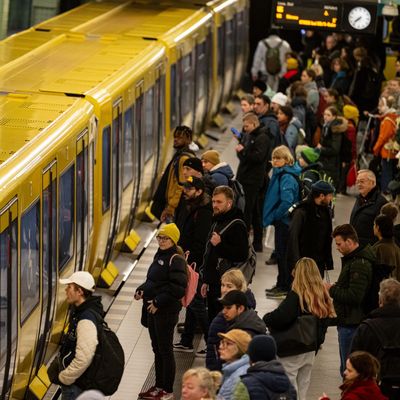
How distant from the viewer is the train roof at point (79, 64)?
599 inches

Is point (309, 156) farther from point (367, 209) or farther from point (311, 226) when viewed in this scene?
point (311, 226)

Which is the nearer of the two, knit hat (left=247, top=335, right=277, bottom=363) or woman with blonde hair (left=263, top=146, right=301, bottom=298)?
knit hat (left=247, top=335, right=277, bottom=363)

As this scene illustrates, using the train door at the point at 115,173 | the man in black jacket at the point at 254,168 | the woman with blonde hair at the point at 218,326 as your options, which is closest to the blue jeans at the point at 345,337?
the woman with blonde hair at the point at 218,326

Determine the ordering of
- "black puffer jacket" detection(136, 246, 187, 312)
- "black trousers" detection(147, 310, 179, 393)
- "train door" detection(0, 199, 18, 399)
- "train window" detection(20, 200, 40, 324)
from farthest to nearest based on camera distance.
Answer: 1. "black trousers" detection(147, 310, 179, 393)
2. "black puffer jacket" detection(136, 246, 187, 312)
3. "train window" detection(20, 200, 40, 324)
4. "train door" detection(0, 199, 18, 399)

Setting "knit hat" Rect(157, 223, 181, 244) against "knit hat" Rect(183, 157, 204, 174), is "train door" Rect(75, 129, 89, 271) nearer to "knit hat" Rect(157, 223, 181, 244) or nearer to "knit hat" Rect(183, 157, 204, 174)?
"knit hat" Rect(183, 157, 204, 174)

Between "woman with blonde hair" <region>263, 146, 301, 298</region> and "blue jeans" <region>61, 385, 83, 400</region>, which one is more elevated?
"blue jeans" <region>61, 385, 83, 400</region>

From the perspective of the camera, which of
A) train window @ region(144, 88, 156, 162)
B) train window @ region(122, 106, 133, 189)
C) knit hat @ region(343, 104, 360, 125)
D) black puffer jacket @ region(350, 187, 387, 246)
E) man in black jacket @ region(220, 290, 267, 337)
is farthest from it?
knit hat @ region(343, 104, 360, 125)

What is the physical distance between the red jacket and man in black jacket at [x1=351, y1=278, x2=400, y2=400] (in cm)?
128

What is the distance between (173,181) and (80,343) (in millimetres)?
5408

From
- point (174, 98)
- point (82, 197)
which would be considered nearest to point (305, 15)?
point (174, 98)

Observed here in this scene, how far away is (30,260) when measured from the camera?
11.7 metres

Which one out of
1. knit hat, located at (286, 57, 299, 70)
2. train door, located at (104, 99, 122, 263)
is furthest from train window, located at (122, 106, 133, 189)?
knit hat, located at (286, 57, 299, 70)

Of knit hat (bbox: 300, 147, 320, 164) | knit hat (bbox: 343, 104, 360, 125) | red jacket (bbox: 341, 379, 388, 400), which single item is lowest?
knit hat (bbox: 343, 104, 360, 125)

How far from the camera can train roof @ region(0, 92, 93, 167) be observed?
40.0 ft
